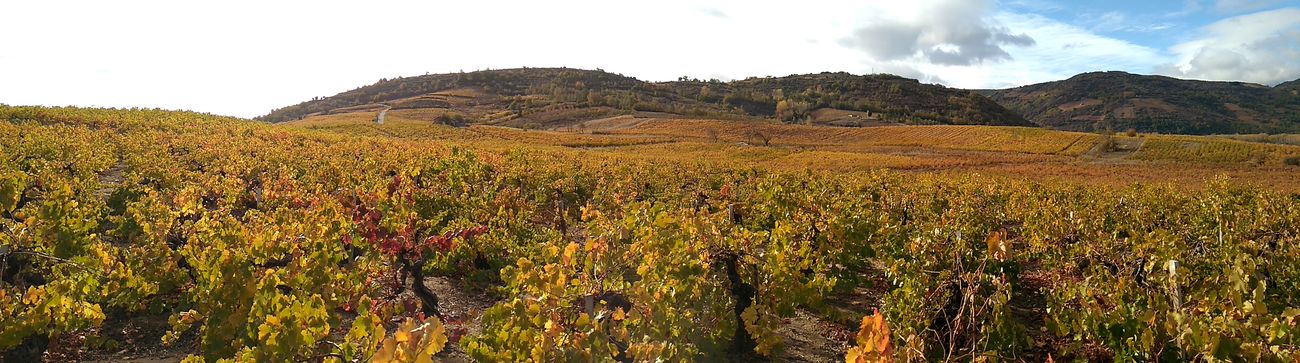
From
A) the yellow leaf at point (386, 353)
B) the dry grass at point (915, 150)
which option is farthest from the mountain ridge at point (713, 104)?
the yellow leaf at point (386, 353)

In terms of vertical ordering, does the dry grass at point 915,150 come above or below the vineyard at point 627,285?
below

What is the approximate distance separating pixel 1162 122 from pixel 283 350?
9138 inches

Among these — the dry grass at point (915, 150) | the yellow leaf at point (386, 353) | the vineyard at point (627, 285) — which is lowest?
the dry grass at point (915, 150)

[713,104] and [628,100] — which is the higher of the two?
[628,100]

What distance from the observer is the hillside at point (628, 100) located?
4422 inches

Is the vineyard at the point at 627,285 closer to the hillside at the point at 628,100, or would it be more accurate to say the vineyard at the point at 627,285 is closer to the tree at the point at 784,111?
the hillside at the point at 628,100

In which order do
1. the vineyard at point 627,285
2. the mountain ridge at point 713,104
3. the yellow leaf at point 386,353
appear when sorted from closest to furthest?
the yellow leaf at point 386,353 < the vineyard at point 627,285 < the mountain ridge at point 713,104

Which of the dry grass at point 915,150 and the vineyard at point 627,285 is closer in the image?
the vineyard at point 627,285

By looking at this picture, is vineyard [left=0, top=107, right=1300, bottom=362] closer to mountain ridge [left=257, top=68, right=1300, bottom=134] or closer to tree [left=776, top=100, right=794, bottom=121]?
mountain ridge [left=257, top=68, right=1300, bottom=134]

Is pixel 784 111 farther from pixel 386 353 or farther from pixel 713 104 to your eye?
pixel 386 353

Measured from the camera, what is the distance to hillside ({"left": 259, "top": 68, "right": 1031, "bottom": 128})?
4422 inches

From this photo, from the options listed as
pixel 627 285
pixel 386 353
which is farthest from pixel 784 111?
pixel 386 353

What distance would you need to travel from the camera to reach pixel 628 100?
121688 millimetres

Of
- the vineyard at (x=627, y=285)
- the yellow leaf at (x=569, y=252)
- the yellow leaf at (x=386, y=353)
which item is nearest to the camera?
the yellow leaf at (x=386, y=353)
